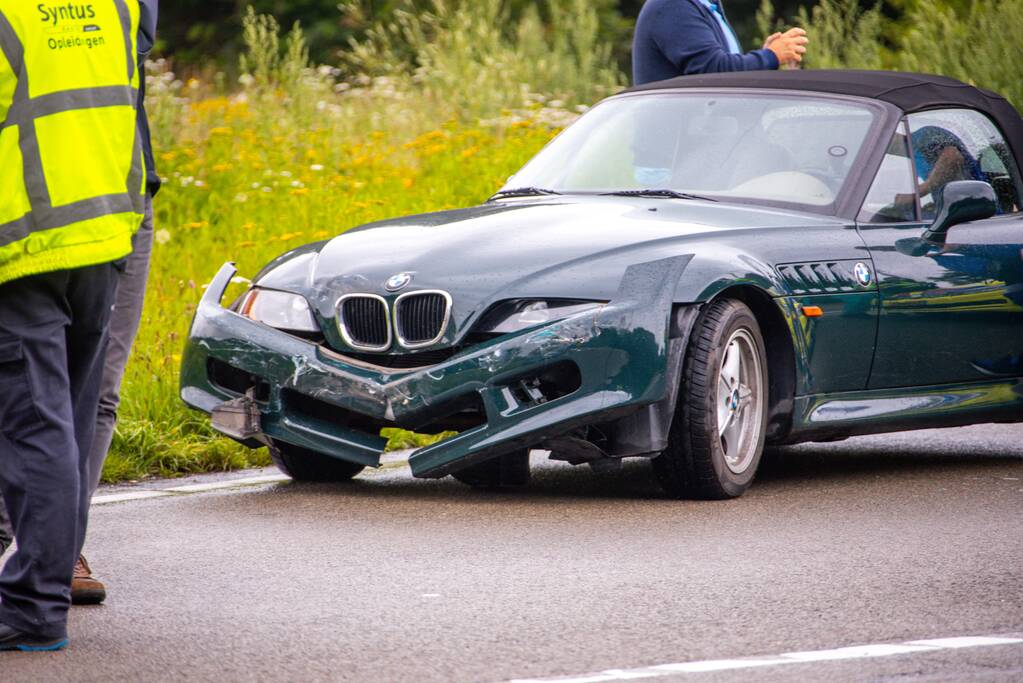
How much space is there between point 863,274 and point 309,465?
2110 mm

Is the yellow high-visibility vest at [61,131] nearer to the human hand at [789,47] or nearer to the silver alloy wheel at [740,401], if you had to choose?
the silver alloy wheel at [740,401]

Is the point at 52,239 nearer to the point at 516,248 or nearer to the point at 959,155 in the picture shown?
the point at 516,248

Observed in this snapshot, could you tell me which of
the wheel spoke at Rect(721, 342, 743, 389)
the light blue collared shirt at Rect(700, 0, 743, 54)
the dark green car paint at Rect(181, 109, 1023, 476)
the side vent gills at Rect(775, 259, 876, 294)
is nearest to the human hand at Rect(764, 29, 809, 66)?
the light blue collared shirt at Rect(700, 0, 743, 54)

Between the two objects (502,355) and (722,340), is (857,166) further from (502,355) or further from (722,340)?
(502,355)

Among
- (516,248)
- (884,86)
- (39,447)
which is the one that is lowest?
(516,248)

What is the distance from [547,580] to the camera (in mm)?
5391

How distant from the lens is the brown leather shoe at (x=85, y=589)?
518cm

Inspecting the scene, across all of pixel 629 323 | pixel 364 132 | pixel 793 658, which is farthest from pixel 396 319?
pixel 364 132

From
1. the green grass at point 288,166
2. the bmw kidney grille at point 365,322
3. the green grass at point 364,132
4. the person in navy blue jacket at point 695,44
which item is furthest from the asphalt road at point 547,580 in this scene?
the green grass at point 364,132

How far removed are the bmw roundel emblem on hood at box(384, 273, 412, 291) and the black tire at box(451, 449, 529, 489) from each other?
2.45 feet

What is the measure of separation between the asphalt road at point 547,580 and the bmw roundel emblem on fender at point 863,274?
0.73 meters

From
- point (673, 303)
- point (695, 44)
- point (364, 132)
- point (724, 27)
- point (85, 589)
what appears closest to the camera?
point (85, 589)

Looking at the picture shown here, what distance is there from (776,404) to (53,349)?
3.10 metres

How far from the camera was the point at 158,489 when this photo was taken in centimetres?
743
